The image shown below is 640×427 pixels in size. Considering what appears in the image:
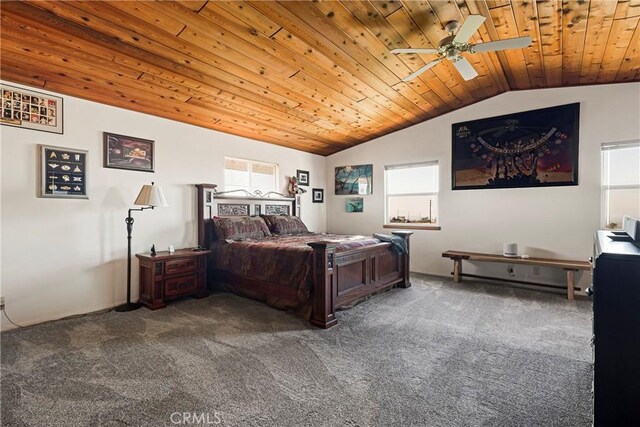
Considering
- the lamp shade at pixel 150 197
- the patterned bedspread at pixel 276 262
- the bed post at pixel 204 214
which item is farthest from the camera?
the bed post at pixel 204 214

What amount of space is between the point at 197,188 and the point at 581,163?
540 centimetres

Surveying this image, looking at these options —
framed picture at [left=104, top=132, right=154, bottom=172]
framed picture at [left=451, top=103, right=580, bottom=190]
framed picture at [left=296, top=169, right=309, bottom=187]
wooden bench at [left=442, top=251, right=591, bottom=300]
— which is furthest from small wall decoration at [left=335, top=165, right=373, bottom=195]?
framed picture at [left=104, top=132, right=154, bottom=172]

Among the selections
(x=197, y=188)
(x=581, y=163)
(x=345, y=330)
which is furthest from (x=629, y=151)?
(x=197, y=188)

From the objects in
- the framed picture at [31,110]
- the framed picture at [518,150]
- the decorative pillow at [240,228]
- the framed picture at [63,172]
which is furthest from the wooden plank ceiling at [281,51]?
the decorative pillow at [240,228]

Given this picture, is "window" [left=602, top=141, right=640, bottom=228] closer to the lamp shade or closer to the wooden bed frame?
the wooden bed frame

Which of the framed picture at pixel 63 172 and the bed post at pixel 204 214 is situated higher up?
the framed picture at pixel 63 172

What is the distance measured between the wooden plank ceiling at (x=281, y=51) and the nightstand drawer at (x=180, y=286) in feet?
7.09

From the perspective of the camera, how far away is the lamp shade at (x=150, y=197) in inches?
135

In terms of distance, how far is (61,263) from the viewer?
→ 3182mm

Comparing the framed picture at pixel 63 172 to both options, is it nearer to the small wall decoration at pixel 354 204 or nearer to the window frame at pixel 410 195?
the small wall decoration at pixel 354 204

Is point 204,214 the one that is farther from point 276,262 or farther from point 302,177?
point 302,177

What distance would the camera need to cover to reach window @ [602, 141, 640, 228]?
12.5 feet

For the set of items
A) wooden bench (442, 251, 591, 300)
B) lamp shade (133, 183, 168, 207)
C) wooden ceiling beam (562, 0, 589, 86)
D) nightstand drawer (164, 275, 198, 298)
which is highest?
wooden ceiling beam (562, 0, 589, 86)

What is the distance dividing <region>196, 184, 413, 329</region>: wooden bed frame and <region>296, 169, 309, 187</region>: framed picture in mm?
847
